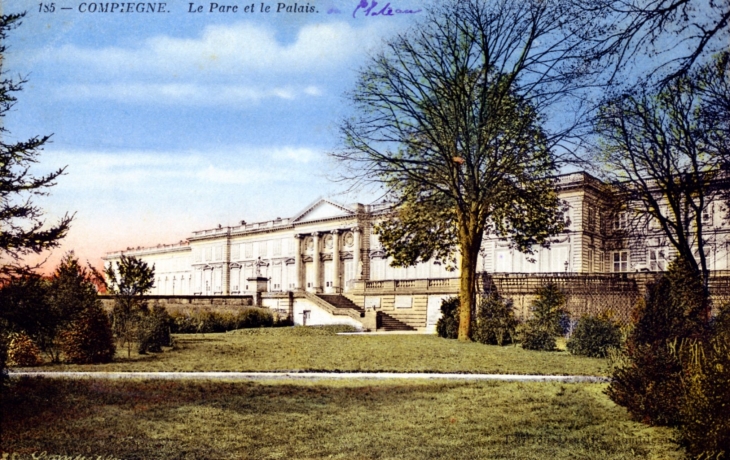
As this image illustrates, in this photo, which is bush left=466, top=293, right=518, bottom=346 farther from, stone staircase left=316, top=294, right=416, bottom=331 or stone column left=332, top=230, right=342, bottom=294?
stone column left=332, top=230, right=342, bottom=294

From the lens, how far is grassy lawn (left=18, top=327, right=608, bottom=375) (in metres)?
14.3

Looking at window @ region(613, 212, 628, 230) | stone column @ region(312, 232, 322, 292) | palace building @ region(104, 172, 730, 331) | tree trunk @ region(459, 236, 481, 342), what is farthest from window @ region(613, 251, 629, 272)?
stone column @ region(312, 232, 322, 292)

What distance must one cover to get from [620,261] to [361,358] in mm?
9927

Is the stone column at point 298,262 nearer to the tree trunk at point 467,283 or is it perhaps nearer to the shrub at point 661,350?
the tree trunk at point 467,283

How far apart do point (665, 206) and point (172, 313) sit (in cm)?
2070

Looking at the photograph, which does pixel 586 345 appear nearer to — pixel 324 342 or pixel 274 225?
pixel 324 342

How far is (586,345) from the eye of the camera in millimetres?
16297

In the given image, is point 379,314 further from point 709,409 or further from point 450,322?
point 709,409

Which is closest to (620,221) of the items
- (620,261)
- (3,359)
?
(620,261)

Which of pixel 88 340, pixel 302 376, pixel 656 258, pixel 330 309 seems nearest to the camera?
pixel 302 376

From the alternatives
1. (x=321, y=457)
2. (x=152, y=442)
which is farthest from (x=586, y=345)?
(x=152, y=442)

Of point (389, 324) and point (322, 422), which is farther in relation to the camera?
point (389, 324)

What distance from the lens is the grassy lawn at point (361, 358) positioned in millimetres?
14305

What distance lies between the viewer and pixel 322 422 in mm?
9055
